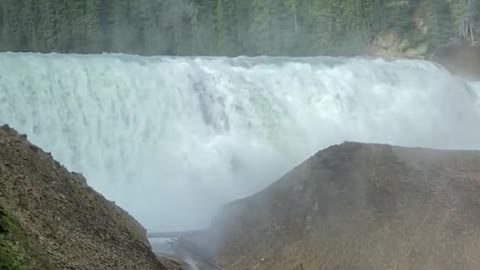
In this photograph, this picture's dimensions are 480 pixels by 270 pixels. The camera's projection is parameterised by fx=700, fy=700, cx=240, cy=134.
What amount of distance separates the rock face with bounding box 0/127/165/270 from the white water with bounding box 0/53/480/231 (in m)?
9.75

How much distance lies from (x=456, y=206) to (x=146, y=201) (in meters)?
12.2

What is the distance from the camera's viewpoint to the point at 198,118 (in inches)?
1129

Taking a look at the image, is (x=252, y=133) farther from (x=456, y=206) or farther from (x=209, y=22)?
(x=209, y=22)

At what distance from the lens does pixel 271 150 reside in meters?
29.1

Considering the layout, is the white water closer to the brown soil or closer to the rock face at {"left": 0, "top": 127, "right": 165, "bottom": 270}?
the rock face at {"left": 0, "top": 127, "right": 165, "bottom": 270}

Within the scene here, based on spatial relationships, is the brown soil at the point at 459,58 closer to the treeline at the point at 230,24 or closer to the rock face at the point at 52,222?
the treeline at the point at 230,24

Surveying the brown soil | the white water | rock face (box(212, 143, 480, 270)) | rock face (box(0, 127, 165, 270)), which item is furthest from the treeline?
A: rock face (box(0, 127, 165, 270))

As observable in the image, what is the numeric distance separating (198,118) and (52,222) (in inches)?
766

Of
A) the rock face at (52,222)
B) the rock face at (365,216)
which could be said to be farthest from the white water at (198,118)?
the rock face at (52,222)

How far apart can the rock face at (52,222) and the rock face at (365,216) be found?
394 cm

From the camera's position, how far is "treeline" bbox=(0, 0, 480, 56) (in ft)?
152

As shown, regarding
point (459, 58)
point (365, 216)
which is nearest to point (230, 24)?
point (459, 58)

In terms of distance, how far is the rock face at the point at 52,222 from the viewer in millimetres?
7348

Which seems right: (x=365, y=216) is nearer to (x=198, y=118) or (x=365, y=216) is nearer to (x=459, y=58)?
(x=198, y=118)
